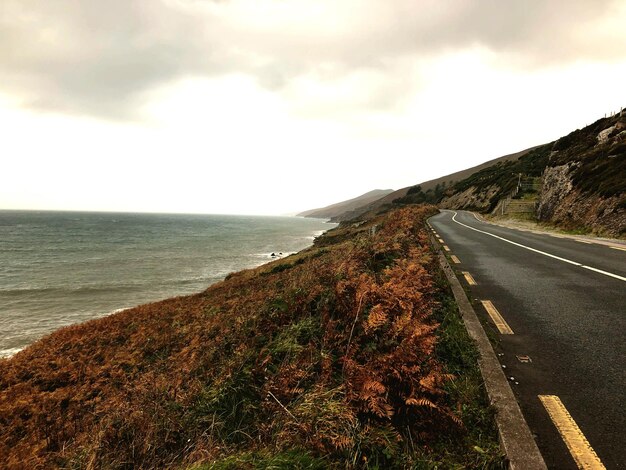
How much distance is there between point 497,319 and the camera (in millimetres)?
5711

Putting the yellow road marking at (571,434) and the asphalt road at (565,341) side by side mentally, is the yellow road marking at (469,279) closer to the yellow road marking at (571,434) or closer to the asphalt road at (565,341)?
the asphalt road at (565,341)

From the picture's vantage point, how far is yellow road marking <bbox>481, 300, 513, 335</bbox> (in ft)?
17.3

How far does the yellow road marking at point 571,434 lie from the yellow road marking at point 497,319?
1.85m

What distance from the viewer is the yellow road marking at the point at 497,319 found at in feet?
17.3

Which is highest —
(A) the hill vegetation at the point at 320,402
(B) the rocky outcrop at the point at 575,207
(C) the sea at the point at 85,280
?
(B) the rocky outcrop at the point at 575,207

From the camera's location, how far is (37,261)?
1499 inches

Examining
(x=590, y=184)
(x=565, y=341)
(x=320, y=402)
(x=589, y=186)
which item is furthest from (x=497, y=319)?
(x=590, y=184)

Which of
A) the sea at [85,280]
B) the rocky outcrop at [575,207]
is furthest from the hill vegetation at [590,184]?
the sea at [85,280]

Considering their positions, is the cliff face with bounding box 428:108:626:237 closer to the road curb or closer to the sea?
the road curb

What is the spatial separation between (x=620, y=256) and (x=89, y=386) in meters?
18.3

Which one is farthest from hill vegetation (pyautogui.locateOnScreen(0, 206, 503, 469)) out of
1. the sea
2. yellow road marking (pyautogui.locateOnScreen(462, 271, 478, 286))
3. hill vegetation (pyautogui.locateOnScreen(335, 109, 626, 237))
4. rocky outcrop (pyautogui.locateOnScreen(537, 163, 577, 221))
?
rocky outcrop (pyautogui.locateOnScreen(537, 163, 577, 221))

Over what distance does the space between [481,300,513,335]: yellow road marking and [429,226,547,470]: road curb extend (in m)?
0.49

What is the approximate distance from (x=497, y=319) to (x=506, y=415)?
9.61ft

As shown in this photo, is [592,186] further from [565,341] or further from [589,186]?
[565,341]
